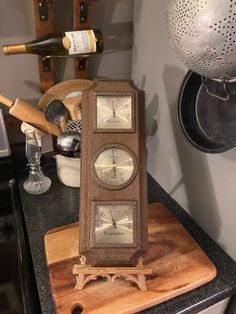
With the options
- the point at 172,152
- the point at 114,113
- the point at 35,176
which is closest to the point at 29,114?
the point at 35,176

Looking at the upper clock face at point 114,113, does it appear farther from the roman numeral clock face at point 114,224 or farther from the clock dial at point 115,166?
the roman numeral clock face at point 114,224

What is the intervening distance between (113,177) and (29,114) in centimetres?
34

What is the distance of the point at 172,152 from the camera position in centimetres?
85

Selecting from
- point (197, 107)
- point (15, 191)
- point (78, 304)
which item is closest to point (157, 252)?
point (78, 304)

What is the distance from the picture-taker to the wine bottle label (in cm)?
77

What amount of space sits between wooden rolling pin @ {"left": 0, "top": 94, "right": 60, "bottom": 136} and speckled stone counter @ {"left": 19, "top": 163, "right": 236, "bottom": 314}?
0.17m

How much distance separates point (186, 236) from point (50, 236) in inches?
12.9

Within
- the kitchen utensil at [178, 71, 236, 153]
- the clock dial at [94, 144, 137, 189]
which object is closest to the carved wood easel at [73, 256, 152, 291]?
the clock dial at [94, 144, 137, 189]

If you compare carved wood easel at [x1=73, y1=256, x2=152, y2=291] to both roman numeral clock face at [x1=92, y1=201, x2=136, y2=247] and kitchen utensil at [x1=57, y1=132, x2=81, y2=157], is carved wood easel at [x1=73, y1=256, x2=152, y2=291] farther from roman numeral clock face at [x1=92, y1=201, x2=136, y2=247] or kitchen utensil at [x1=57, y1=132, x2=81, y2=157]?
kitchen utensil at [x1=57, y1=132, x2=81, y2=157]

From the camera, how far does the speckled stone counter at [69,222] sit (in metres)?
0.61

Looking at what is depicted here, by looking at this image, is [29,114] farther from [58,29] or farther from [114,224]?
[114,224]

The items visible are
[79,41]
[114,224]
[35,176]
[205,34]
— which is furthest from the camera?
[35,176]

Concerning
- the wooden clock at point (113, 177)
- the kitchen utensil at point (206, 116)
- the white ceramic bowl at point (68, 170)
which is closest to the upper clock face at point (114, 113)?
the wooden clock at point (113, 177)

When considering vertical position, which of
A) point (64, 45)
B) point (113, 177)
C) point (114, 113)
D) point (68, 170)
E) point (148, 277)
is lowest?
point (148, 277)
